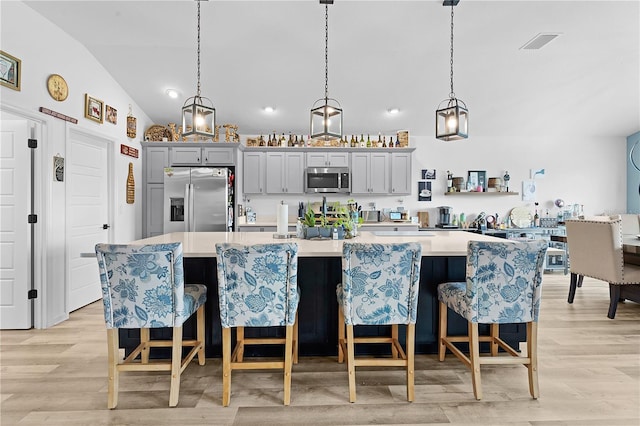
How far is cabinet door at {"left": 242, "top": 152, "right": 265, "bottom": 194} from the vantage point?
5617 mm

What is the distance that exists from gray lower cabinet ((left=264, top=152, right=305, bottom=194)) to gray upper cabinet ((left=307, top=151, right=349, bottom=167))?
0.48 ft

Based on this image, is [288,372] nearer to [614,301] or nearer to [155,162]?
[614,301]

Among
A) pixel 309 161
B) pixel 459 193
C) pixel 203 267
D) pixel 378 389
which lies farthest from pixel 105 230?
pixel 459 193

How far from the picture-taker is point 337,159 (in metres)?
5.66

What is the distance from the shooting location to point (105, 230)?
441 cm

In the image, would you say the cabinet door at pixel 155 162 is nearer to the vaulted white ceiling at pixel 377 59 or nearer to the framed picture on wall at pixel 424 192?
the vaulted white ceiling at pixel 377 59

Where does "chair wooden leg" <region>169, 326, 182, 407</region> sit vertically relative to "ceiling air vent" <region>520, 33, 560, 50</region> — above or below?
below

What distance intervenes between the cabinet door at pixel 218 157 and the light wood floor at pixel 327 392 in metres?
3.06

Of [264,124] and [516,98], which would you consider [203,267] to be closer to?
[264,124]

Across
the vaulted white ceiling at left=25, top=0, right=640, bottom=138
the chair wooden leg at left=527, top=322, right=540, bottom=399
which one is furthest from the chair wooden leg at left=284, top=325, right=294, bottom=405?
the vaulted white ceiling at left=25, top=0, right=640, bottom=138

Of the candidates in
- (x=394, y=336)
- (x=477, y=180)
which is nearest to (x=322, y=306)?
(x=394, y=336)

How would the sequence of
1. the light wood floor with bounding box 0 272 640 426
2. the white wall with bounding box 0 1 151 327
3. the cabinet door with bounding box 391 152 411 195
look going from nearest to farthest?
the light wood floor with bounding box 0 272 640 426 → the white wall with bounding box 0 1 151 327 → the cabinet door with bounding box 391 152 411 195

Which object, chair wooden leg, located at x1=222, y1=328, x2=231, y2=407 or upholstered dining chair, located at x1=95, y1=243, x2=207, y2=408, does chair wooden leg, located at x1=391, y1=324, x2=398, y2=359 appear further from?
upholstered dining chair, located at x1=95, y1=243, x2=207, y2=408

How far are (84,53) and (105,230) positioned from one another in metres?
2.08
